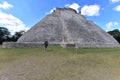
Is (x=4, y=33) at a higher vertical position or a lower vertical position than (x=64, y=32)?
higher

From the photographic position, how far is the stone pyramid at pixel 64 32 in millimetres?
34188

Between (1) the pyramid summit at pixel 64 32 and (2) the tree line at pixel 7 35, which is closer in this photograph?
(1) the pyramid summit at pixel 64 32

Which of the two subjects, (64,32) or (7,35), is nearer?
(64,32)

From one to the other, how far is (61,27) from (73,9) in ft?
31.7


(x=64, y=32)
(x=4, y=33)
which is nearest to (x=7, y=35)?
(x=4, y=33)

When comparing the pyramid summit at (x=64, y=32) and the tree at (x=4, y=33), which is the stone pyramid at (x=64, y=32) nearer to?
the pyramid summit at (x=64, y=32)

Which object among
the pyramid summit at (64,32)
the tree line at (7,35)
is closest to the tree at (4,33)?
the tree line at (7,35)

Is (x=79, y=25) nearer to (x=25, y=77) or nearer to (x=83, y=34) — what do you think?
(x=83, y=34)

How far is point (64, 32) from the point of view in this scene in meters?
35.8

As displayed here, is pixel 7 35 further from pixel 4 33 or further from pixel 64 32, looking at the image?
pixel 64 32

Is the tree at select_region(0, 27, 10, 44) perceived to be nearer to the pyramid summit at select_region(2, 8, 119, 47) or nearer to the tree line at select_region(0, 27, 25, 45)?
the tree line at select_region(0, 27, 25, 45)

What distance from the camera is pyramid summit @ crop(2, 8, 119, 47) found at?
34156 mm

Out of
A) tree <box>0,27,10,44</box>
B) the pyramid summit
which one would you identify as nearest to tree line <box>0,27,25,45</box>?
tree <box>0,27,10,44</box>

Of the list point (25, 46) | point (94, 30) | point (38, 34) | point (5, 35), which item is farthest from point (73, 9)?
point (5, 35)
